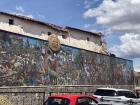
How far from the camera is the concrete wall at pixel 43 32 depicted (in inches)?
1425

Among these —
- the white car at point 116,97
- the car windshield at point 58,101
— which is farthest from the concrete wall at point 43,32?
the car windshield at point 58,101

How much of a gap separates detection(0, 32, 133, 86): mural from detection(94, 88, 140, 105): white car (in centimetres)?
732

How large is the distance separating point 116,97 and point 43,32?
65.9 ft

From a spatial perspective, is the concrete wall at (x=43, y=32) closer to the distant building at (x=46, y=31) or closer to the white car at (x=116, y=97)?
the distant building at (x=46, y=31)

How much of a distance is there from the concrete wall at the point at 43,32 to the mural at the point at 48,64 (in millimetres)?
4769

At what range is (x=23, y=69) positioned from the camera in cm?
2744

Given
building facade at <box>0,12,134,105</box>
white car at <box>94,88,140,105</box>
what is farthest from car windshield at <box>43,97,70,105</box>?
building facade at <box>0,12,134,105</box>

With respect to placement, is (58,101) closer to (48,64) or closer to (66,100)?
(66,100)

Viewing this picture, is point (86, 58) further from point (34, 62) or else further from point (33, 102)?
point (33, 102)

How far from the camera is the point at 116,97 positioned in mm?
21625

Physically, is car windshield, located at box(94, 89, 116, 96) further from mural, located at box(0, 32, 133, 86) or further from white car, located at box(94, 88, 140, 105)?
mural, located at box(0, 32, 133, 86)

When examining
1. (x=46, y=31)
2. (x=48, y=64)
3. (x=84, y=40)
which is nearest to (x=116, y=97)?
Result: (x=48, y=64)

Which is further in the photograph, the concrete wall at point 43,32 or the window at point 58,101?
the concrete wall at point 43,32

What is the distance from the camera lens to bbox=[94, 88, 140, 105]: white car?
2153cm
